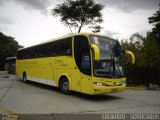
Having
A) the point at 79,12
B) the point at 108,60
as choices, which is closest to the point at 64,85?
the point at 108,60

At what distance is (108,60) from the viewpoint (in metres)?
11.5

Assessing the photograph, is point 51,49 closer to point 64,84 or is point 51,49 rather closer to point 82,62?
point 64,84

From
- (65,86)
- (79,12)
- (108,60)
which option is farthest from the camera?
(79,12)

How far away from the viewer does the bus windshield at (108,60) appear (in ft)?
36.8

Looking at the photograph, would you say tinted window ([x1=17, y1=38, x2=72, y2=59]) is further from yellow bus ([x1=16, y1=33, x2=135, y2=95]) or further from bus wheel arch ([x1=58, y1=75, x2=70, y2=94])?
bus wheel arch ([x1=58, y1=75, x2=70, y2=94])

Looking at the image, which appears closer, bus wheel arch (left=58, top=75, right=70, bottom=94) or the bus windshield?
the bus windshield

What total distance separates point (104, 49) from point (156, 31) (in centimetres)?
3366

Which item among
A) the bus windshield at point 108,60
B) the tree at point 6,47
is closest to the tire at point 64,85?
the bus windshield at point 108,60

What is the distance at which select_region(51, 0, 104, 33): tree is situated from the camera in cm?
3688

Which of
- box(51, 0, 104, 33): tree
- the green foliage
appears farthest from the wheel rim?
box(51, 0, 104, 33): tree

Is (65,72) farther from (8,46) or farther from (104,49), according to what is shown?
(8,46)

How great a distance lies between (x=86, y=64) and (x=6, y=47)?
50.9 metres

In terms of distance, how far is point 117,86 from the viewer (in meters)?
11.7

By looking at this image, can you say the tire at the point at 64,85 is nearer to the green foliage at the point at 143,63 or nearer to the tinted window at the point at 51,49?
the tinted window at the point at 51,49
